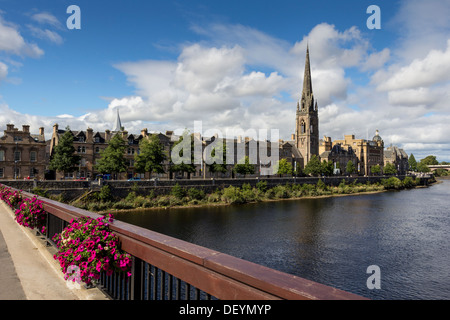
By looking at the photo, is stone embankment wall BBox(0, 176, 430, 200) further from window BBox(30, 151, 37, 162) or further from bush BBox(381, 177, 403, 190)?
bush BBox(381, 177, 403, 190)

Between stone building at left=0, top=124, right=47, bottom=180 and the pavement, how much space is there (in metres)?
51.0

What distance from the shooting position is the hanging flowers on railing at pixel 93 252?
4.99 metres

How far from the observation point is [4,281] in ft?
19.4

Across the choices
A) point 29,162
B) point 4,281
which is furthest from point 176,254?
point 29,162

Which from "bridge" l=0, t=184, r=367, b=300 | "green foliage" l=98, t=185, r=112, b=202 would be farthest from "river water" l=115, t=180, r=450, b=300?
"bridge" l=0, t=184, r=367, b=300

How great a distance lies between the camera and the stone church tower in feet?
369

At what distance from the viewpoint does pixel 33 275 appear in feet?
21.0

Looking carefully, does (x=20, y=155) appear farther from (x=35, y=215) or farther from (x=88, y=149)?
(x=35, y=215)

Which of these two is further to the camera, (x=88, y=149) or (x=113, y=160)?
(x=88, y=149)

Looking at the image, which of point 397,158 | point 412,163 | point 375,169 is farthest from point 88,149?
point 412,163

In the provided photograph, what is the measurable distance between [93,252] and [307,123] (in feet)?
382

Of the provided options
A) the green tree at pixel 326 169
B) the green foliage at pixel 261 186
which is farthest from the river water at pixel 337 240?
the green tree at pixel 326 169

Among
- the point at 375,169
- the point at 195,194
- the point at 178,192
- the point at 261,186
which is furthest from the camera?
the point at 375,169
